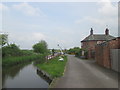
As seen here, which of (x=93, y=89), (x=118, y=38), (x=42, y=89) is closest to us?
(x=93, y=89)

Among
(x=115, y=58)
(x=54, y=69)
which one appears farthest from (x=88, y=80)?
(x=54, y=69)

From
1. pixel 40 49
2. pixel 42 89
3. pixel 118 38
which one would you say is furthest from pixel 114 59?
pixel 40 49

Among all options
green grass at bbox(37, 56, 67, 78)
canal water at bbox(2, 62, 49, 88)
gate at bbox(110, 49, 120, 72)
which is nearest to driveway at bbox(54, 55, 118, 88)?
green grass at bbox(37, 56, 67, 78)

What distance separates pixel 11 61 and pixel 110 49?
74.7 ft

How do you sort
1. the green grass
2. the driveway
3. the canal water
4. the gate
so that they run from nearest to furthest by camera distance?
the driveway → the green grass → the canal water → the gate

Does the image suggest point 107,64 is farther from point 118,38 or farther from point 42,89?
point 42,89

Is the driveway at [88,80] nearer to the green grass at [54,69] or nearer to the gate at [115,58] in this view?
the green grass at [54,69]

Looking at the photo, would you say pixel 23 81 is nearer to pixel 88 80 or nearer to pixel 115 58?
pixel 88 80

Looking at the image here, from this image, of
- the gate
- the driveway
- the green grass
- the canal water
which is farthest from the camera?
the gate

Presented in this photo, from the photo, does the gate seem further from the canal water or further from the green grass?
the canal water

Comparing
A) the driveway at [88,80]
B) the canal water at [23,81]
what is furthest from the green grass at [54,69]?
the canal water at [23,81]

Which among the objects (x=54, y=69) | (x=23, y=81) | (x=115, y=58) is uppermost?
(x=115, y=58)

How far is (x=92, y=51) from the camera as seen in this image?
138ft

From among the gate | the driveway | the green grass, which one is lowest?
the green grass
